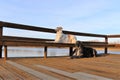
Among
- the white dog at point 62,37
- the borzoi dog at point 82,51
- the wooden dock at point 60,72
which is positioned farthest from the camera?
the white dog at point 62,37

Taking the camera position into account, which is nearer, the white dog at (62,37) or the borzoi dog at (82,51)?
the borzoi dog at (82,51)

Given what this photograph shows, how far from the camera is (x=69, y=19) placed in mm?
14516

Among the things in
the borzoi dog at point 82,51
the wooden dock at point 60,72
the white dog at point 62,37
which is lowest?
the wooden dock at point 60,72

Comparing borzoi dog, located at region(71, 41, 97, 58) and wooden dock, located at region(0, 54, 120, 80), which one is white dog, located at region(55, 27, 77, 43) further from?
wooden dock, located at region(0, 54, 120, 80)

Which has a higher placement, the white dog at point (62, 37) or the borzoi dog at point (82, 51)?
the white dog at point (62, 37)

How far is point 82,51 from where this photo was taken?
7.63m

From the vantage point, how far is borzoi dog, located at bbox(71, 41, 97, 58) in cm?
Answer: 756

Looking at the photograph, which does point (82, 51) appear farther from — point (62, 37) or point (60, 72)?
point (60, 72)

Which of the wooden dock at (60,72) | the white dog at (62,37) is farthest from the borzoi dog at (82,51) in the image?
the wooden dock at (60,72)

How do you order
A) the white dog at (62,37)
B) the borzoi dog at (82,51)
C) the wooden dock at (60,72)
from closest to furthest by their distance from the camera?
the wooden dock at (60,72) → the borzoi dog at (82,51) → the white dog at (62,37)

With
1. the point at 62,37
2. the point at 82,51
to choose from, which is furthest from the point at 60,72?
the point at 62,37

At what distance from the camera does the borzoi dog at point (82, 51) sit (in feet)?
24.8

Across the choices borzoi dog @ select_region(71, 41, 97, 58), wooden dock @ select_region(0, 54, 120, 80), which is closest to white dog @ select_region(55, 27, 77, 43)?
→ borzoi dog @ select_region(71, 41, 97, 58)

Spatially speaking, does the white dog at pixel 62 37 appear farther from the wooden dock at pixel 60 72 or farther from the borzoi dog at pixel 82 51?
the wooden dock at pixel 60 72
